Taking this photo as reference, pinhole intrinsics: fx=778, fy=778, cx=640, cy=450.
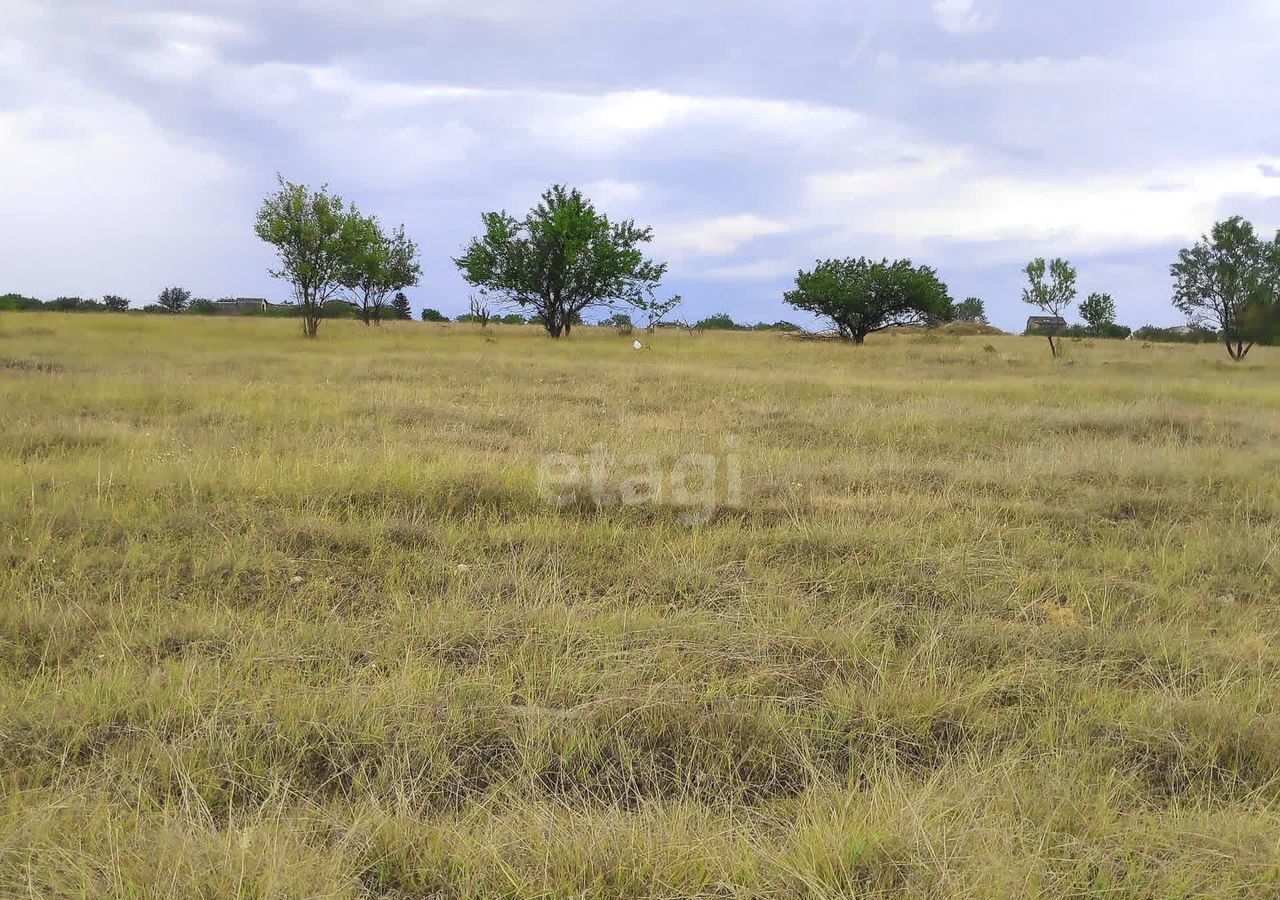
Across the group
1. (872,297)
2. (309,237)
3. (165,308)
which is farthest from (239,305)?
(872,297)

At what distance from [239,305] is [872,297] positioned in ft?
149

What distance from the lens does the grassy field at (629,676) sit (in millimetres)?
2266

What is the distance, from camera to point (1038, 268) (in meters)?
30.6

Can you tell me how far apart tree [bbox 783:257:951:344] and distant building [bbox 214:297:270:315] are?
39.0m

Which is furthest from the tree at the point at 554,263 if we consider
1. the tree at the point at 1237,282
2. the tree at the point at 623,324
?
the tree at the point at 1237,282

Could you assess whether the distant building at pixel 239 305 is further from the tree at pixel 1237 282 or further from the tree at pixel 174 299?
the tree at pixel 1237 282

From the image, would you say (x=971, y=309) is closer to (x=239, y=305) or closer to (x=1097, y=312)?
(x=1097, y=312)

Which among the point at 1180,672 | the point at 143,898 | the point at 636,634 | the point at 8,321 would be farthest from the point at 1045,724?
the point at 8,321

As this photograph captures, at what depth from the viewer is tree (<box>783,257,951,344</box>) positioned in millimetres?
35938

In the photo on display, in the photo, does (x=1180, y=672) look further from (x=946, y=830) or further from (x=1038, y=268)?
(x=1038, y=268)

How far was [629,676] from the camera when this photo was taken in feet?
10.9

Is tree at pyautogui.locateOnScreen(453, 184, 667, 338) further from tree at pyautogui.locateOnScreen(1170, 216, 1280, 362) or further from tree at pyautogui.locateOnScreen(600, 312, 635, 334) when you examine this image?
tree at pyautogui.locateOnScreen(1170, 216, 1280, 362)

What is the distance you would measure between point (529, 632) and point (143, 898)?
1.86m

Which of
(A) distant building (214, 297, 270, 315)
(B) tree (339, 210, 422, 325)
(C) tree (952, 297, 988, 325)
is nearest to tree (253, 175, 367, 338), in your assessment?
(B) tree (339, 210, 422, 325)
